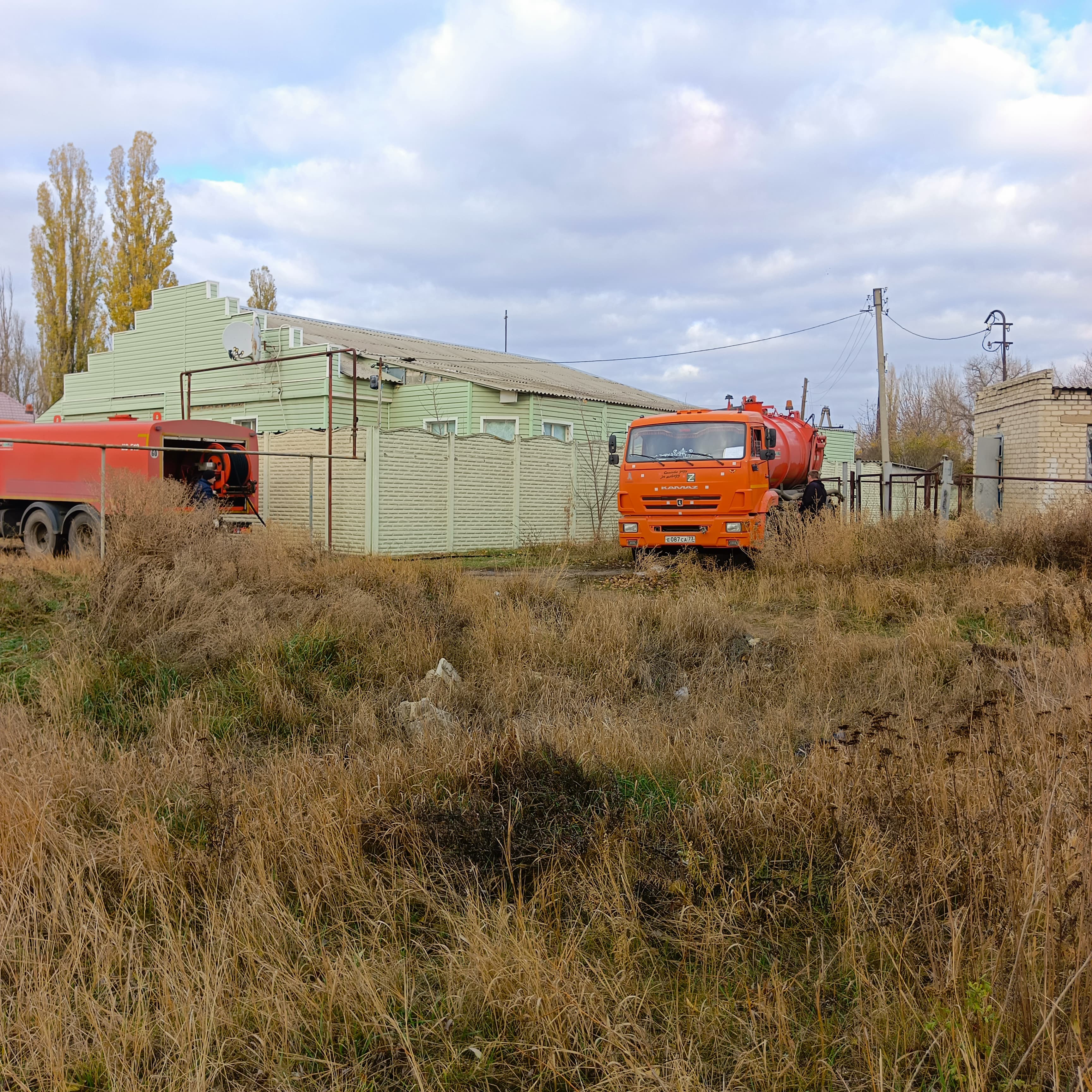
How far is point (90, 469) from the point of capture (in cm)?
1409

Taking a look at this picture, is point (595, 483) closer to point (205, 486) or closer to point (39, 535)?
point (205, 486)

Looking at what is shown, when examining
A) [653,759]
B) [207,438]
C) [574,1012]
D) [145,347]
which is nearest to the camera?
[574,1012]

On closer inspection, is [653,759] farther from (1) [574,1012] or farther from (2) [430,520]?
(2) [430,520]

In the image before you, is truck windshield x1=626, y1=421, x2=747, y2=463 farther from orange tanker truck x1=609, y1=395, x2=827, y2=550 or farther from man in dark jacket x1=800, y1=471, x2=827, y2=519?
man in dark jacket x1=800, y1=471, x2=827, y2=519

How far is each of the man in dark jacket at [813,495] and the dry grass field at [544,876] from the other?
1040 cm

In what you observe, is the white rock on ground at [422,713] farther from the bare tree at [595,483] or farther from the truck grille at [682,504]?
the bare tree at [595,483]

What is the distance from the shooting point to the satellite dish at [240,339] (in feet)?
73.5

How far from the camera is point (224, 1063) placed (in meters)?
2.58

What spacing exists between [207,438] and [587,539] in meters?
8.76

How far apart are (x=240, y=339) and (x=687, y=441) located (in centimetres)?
1320

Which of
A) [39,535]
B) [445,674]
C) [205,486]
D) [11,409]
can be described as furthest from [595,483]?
[11,409]

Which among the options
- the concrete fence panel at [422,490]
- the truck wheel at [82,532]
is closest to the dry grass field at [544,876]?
the truck wheel at [82,532]

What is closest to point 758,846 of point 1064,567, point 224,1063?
point 224,1063

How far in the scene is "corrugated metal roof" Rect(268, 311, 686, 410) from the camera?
23219mm
